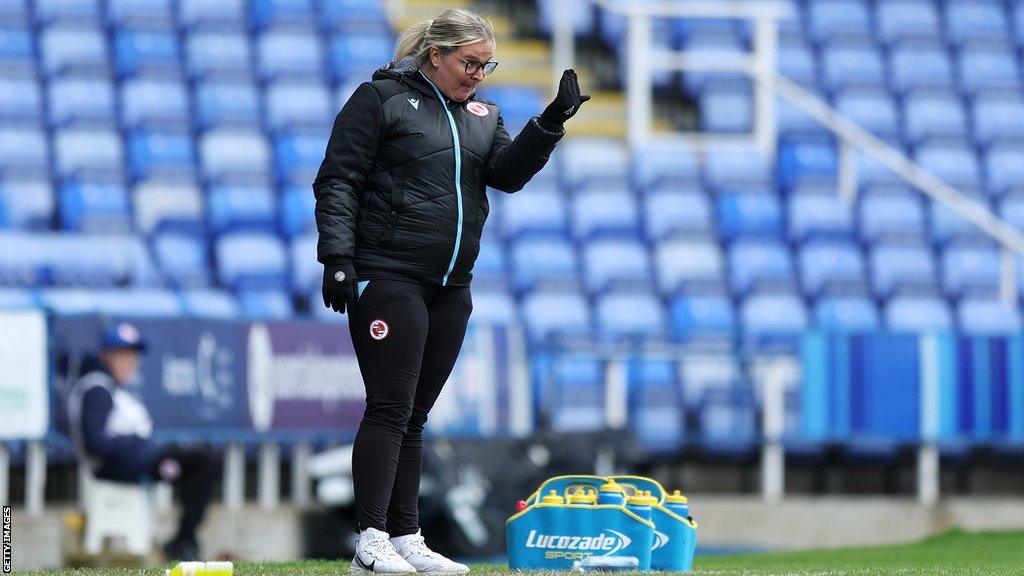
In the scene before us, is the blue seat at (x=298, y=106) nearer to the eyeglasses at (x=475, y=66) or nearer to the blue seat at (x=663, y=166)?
the blue seat at (x=663, y=166)

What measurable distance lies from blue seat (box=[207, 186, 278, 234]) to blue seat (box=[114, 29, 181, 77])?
4.94ft

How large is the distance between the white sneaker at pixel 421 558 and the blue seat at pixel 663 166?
8.70 metres

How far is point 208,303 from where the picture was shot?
39.3 feet

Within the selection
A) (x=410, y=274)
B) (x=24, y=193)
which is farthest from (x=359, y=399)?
(x=410, y=274)

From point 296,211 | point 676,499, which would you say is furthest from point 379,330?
point 296,211

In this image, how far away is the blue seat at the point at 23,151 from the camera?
13051mm

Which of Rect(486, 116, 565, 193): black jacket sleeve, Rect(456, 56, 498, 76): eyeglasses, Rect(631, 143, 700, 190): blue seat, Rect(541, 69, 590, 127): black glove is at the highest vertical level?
Rect(631, 143, 700, 190): blue seat

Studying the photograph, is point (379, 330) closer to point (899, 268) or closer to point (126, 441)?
point (126, 441)

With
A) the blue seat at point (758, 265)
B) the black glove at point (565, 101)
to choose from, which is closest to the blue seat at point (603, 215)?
the blue seat at point (758, 265)

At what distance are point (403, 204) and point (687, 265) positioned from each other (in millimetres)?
8240

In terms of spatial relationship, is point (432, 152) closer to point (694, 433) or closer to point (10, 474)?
point (10, 474)

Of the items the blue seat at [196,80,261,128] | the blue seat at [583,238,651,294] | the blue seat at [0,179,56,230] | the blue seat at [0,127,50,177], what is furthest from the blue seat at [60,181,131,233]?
the blue seat at [583,238,651,294]

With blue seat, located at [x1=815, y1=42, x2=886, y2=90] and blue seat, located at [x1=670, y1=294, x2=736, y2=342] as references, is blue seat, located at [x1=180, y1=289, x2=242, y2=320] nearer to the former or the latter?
blue seat, located at [x1=670, y1=294, x2=736, y2=342]

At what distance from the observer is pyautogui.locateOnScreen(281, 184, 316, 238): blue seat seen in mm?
13141
